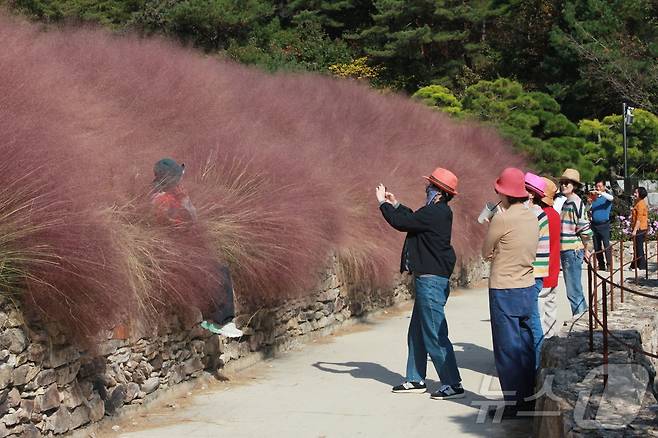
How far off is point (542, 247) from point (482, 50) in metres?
29.8

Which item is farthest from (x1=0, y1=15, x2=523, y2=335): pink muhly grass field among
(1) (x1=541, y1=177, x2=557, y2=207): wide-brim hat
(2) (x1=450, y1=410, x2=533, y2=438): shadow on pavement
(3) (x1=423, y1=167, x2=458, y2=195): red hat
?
(1) (x1=541, y1=177, x2=557, y2=207): wide-brim hat

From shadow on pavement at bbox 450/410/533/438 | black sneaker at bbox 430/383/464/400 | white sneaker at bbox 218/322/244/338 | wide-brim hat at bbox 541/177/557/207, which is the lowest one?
shadow on pavement at bbox 450/410/533/438

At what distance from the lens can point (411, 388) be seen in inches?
328

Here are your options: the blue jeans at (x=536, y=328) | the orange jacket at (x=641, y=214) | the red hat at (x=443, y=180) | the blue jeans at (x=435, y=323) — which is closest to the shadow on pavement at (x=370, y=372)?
the blue jeans at (x=435, y=323)

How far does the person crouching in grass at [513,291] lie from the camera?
7145mm

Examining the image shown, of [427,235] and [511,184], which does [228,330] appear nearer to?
[427,235]

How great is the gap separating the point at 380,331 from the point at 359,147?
460 cm

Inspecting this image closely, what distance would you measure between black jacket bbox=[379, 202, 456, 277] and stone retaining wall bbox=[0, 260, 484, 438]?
1.93m

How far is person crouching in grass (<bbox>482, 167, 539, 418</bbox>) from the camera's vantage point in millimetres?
7145

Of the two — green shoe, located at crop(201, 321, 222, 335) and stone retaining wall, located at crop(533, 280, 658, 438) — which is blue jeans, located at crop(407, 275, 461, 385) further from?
green shoe, located at crop(201, 321, 222, 335)

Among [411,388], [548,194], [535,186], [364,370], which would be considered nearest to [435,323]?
[411,388]

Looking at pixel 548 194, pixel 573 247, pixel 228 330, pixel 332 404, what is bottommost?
pixel 332 404

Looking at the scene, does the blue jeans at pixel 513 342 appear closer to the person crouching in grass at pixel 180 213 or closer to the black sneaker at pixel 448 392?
the black sneaker at pixel 448 392

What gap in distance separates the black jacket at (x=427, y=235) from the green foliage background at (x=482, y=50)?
1869 centimetres
